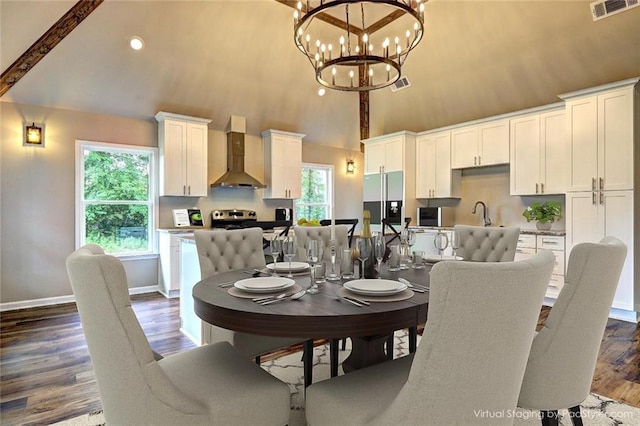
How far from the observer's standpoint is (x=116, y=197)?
5043 millimetres

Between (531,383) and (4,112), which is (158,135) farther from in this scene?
(531,383)

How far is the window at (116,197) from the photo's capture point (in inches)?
188

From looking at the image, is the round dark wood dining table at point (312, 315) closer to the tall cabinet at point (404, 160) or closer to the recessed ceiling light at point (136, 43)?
the recessed ceiling light at point (136, 43)

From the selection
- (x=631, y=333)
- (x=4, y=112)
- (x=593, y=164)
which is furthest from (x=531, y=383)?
(x=4, y=112)

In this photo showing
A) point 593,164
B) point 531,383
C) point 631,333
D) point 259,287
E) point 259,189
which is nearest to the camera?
point 531,383

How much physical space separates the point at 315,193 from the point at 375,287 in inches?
218

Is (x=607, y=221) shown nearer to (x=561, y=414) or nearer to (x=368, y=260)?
(x=561, y=414)

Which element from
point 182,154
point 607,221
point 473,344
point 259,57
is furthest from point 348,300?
point 182,154

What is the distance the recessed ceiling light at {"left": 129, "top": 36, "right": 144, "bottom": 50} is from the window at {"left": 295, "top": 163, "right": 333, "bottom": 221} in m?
3.32

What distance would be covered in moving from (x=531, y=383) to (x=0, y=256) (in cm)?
538

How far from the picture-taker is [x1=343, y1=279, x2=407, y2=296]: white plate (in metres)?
1.48

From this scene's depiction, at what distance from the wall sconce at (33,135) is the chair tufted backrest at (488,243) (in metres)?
4.88

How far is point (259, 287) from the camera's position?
1.56 metres

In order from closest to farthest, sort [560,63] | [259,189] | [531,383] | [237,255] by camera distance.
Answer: [531,383]
[237,255]
[560,63]
[259,189]
